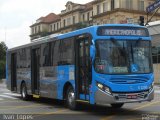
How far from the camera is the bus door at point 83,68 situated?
15492 millimetres

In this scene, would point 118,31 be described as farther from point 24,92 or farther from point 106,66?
point 24,92

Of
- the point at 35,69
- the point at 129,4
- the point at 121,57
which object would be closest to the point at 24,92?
the point at 35,69

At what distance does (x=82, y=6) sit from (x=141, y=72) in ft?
352

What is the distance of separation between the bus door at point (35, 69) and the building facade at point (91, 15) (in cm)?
4860

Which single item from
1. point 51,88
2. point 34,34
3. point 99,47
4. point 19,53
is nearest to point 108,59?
point 99,47

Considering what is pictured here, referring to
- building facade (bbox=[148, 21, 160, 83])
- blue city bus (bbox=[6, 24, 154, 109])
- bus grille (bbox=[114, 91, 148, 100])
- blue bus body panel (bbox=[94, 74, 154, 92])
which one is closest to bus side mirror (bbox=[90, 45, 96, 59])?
blue city bus (bbox=[6, 24, 154, 109])

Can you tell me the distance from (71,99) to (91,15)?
320 feet

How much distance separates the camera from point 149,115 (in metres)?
14.6

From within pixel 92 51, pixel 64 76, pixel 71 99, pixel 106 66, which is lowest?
pixel 71 99

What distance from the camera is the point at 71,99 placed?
17.0 meters

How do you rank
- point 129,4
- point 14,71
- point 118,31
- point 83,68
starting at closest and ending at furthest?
point 118,31, point 83,68, point 14,71, point 129,4

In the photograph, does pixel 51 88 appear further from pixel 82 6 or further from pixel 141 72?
pixel 82 6

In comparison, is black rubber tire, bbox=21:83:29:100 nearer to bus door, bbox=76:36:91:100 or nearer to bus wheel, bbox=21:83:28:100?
bus wheel, bbox=21:83:28:100

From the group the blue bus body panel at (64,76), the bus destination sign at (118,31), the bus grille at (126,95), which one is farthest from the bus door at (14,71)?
the bus grille at (126,95)
